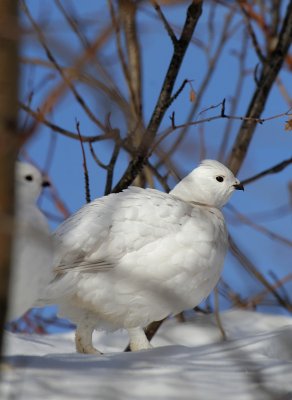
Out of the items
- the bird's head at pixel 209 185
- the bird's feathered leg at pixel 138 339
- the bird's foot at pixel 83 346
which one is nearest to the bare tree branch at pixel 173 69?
the bird's head at pixel 209 185

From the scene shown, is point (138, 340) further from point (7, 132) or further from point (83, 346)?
point (7, 132)

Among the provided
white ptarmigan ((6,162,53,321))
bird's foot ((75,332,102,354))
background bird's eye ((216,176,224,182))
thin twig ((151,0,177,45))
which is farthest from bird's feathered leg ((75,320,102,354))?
thin twig ((151,0,177,45))

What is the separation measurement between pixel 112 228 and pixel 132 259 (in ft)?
0.74

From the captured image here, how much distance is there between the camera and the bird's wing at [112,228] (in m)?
4.64

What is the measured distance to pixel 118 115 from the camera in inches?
93.0

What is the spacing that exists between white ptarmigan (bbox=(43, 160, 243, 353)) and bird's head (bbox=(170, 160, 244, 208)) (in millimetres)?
333

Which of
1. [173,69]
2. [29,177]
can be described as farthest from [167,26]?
[29,177]

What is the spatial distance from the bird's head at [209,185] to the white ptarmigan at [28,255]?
77.5 inches

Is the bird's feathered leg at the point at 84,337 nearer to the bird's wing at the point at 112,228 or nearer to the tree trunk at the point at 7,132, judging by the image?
the bird's wing at the point at 112,228

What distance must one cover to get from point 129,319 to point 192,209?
78 cm

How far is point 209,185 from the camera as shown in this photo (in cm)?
557

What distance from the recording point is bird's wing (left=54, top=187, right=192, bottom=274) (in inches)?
183

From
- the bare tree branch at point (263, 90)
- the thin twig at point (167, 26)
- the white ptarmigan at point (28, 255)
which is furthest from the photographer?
the bare tree branch at point (263, 90)

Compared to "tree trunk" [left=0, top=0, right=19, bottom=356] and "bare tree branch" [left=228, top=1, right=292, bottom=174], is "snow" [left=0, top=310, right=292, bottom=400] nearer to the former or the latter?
"tree trunk" [left=0, top=0, right=19, bottom=356]
